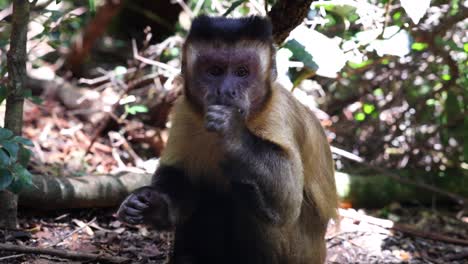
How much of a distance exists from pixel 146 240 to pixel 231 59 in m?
2.29

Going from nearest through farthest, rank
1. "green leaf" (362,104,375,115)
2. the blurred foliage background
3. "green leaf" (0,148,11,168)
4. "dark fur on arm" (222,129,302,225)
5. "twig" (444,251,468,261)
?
"dark fur on arm" (222,129,302,225)
"green leaf" (0,148,11,168)
"twig" (444,251,468,261)
the blurred foliage background
"green leaf" (362,104,375,115)

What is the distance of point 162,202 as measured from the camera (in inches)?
149

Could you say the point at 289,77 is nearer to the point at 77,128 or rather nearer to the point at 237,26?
the point at 237,26

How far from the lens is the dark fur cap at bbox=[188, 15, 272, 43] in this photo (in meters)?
3.56

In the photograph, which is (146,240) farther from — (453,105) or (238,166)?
(453,105)

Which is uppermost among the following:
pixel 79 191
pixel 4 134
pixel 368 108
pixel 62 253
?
pixel 4 134

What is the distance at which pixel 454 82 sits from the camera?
6609 millimetres

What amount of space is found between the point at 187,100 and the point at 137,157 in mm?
3245

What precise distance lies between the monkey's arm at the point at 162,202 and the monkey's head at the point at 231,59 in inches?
24.8

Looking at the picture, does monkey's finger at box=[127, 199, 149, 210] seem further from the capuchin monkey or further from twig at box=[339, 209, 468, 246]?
twig at box=[339, 209, 468, 246]

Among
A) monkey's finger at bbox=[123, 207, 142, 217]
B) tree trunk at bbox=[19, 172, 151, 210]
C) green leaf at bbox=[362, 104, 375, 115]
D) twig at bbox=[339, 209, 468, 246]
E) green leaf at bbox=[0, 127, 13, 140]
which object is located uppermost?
green leaf at bbox=[0, 127, 13, 140]

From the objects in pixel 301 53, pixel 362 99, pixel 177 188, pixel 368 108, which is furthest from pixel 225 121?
pixel 362 99

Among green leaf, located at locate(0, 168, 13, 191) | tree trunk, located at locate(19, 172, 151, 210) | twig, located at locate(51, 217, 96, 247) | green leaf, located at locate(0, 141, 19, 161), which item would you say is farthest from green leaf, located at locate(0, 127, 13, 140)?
twig, located at locate(51, 217, 96, 247)

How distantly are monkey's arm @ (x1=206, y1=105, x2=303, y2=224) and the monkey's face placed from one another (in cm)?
24
